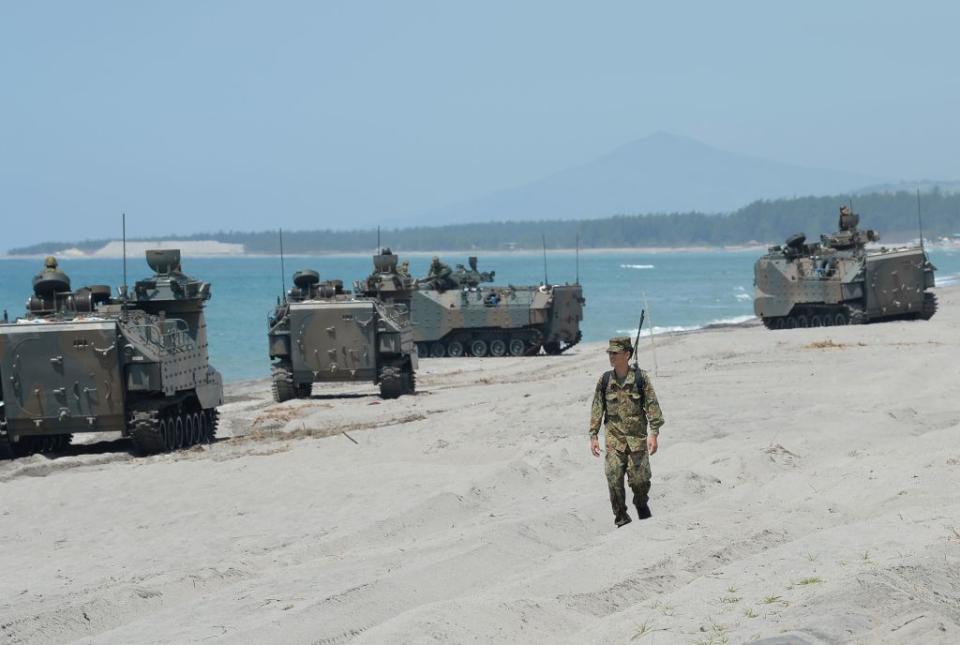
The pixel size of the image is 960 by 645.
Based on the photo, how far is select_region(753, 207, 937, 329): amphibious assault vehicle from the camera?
39.7m

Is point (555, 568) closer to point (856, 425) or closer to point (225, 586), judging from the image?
point (225, 586)

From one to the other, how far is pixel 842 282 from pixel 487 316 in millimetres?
9637

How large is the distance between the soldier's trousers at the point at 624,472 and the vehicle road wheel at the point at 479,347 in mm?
32030

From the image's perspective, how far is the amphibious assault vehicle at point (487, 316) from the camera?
42500 millimetres

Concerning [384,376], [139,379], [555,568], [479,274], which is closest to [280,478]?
[139,379]

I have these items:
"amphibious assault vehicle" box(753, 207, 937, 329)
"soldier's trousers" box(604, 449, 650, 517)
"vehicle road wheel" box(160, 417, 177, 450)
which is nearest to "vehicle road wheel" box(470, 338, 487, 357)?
"amphibious assault vehicle" box(753, 207, 937, 329)

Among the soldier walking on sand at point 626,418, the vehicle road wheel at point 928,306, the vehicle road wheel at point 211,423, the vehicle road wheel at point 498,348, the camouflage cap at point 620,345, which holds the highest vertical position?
the camouflage cap at point 620,345

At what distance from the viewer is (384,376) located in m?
28.1

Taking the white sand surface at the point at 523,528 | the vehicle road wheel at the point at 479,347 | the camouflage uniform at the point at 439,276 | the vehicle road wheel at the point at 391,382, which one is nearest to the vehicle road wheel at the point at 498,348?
the vehicle road wheel at the point at 479,347

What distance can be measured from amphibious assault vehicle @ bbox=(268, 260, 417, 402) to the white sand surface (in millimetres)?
6263

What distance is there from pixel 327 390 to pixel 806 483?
21177mm

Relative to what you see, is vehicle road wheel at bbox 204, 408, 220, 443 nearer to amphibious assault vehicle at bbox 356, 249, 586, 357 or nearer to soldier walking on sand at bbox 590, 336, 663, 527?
soldier walking on sand at bbox 590, 336, 663, 527

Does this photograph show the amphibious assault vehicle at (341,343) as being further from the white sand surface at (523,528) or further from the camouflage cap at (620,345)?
the camouflage cap at (620,345)

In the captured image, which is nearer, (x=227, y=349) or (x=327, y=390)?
(x=327, y=390)
